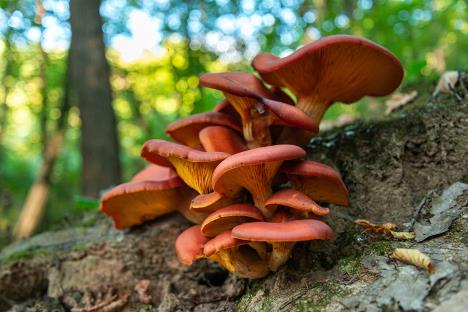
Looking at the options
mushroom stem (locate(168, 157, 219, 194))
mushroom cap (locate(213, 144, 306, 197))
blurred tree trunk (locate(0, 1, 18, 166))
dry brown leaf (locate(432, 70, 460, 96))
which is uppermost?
blurred tree trunk (locate(0, 1, 18, 166))

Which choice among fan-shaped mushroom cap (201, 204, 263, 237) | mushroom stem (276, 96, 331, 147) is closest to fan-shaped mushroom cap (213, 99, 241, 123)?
mushroom stem (276, 96, 331, 147)

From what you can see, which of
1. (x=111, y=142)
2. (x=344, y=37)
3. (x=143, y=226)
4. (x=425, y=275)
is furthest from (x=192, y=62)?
(x=425, y=275)

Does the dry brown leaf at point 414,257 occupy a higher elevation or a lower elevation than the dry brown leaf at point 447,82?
lower

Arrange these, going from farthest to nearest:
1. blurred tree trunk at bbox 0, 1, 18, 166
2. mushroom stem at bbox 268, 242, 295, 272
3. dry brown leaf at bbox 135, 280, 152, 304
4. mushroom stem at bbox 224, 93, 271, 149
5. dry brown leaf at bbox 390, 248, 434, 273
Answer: blurred tree trunk at bbox 0, 1, 18, 166, dry brown leaf at bbox 135, 280, 152, 304, mushroom stem at bbox 224, 93, 271, 149, mushroom stem at bbox 268, 242, 295, 272, dry brown leaf at bbox 390, 248, 434, 273

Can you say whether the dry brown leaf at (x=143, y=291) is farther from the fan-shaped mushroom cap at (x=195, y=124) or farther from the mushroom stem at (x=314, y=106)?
the mushroom stem at (x=314, y=106)

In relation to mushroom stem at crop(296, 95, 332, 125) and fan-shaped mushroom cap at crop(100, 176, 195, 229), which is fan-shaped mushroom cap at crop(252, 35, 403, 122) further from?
fan-shaped mushroom cap at crop(100, 176, 195, 229)

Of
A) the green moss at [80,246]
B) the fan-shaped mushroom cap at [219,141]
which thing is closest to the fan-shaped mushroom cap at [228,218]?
the fan-shaped mushroom cap at [219,141]
